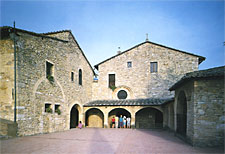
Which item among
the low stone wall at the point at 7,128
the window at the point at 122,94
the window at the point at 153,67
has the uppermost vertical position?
the window at the point at 153,67

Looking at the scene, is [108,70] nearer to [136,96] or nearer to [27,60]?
[136,96]

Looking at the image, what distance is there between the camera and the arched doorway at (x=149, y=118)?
51.9 feet

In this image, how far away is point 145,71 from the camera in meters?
16.7

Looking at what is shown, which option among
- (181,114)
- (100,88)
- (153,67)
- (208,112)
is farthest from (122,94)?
(208,112)

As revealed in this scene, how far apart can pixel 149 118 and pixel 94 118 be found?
5.92 m

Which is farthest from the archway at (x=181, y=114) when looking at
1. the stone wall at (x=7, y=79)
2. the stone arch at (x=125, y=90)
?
the stone wall at (x=7, y=79)

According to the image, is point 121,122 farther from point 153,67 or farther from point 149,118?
point 153,67

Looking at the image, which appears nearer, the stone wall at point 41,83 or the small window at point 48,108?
the stone wall at point 41,83

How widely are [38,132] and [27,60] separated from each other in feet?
15.1

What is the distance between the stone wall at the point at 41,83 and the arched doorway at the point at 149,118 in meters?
6.69

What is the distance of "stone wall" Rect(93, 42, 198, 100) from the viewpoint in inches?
623

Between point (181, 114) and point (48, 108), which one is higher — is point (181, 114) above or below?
below

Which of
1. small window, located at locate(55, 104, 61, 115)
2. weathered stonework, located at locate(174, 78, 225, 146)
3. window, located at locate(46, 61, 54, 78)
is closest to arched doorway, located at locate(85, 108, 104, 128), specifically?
small window, located at locate(55, 104, 61, 115)

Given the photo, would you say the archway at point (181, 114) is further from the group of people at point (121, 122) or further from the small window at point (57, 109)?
the small window at point (57, 109)
